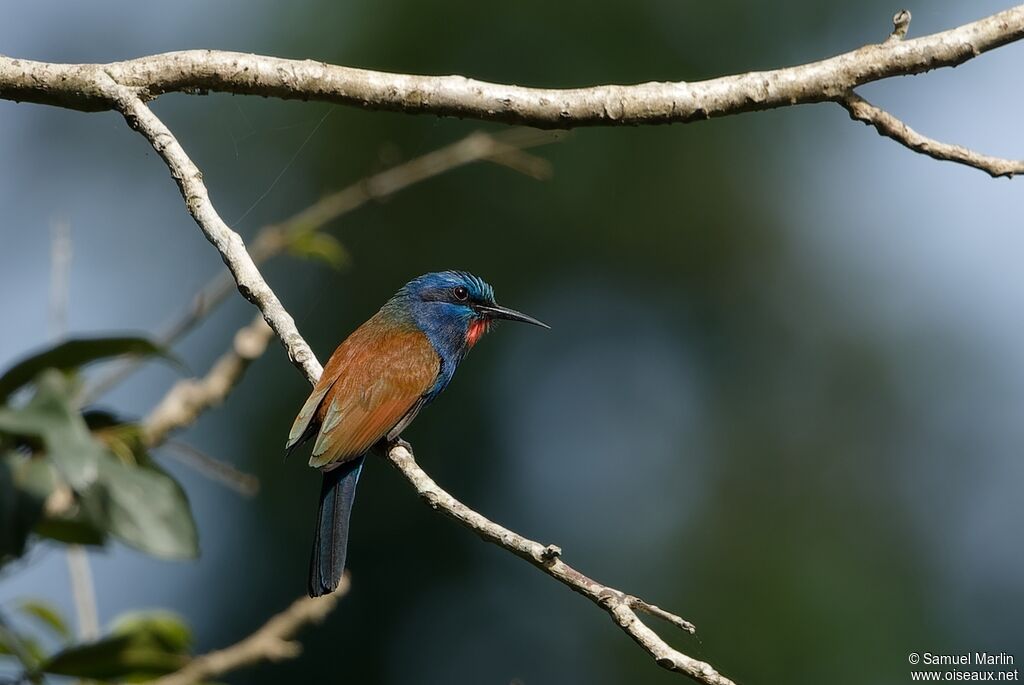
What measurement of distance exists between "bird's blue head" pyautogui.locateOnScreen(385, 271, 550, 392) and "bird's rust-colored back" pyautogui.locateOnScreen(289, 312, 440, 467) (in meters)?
0.14

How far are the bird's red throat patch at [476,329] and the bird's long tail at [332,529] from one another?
3.36ft

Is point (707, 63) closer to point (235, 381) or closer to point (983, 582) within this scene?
point (983, 582)

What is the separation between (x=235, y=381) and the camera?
3412 mm

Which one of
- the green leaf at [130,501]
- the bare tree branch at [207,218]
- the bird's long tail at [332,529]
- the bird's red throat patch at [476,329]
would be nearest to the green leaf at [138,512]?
the green leaf at [130,501]

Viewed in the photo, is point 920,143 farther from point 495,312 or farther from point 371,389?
point 495,312

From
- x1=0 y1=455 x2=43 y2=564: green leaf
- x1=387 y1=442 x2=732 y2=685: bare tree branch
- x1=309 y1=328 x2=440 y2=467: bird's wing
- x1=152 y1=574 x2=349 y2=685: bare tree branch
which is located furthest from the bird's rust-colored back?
x1=0 y1=455 x2=43 y2=564: green leaf

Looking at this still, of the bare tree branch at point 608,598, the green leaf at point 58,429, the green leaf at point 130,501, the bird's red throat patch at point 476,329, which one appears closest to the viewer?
the green leaf at point 58,429

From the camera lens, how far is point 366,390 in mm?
3578

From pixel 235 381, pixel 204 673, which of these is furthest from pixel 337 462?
pixel 204 673

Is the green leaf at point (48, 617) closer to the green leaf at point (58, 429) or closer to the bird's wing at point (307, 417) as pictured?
the bird's wing at point (307, 417)

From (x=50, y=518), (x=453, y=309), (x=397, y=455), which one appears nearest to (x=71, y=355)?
(x=50, y=518)

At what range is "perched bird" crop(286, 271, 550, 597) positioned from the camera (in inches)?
128

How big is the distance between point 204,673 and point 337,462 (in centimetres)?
97

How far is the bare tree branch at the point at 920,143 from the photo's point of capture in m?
2.76
